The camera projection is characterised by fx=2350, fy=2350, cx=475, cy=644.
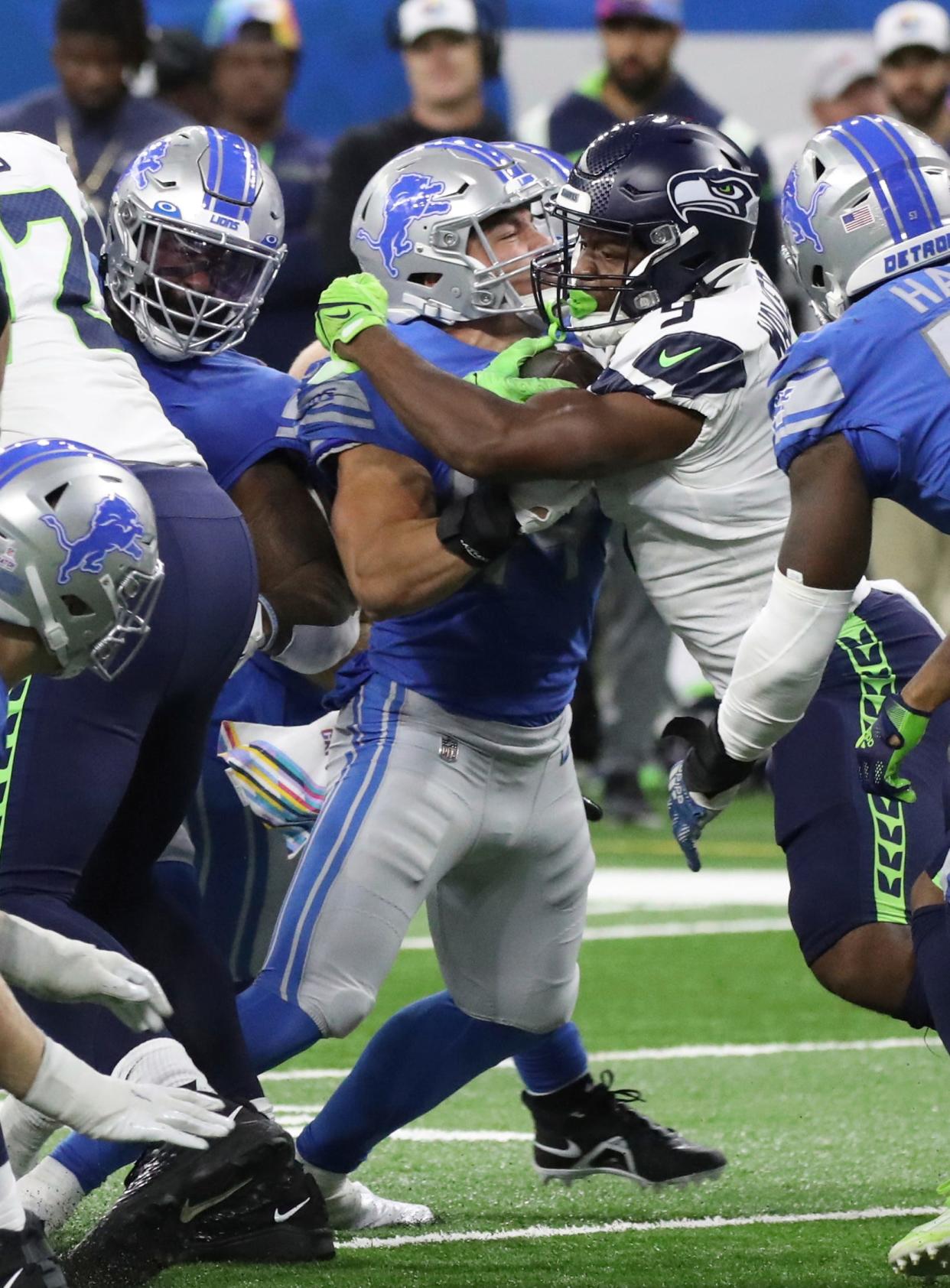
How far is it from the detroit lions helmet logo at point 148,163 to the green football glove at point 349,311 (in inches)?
14.7

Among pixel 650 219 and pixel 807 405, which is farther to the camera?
pixel 650 219

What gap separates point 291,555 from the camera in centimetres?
376

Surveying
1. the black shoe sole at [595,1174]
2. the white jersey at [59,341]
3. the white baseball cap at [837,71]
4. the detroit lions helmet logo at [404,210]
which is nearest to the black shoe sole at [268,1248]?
the black shoe sole at [595,1174]

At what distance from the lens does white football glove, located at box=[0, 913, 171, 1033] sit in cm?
279

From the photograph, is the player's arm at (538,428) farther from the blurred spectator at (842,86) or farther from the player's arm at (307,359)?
the blurred spectator at (842,86)

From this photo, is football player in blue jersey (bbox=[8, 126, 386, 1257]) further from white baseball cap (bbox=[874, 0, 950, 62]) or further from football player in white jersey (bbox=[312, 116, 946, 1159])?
white baseball cap (bbox=[874, 0, 950, 62])

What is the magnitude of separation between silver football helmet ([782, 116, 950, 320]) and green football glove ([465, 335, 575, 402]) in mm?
404

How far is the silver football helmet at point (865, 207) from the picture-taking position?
3.27m

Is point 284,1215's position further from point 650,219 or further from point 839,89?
point 839,89

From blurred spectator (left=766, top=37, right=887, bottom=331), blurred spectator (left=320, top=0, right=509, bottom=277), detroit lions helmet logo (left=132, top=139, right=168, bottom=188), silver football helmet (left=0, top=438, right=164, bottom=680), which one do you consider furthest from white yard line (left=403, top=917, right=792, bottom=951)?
silver football helmet (left=0, top=438, right=164, bottom=680)

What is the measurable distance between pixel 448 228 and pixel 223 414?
0.47 meters

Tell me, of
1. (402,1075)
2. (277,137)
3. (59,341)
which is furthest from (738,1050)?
(277,137)

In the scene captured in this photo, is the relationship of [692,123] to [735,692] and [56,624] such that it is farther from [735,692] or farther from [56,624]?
[56,624]

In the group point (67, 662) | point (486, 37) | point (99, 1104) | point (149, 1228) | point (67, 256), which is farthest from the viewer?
point (486, 37)
